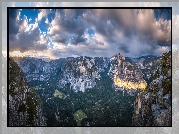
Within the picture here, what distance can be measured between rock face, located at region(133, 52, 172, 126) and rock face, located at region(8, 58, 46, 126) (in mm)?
1909

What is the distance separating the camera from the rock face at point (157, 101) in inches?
195

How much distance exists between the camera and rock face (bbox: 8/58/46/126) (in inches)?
193

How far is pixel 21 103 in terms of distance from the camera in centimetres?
493

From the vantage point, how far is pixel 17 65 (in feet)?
16.0

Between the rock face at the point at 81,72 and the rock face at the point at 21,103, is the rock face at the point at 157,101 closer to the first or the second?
the rock face at the point at 81,72

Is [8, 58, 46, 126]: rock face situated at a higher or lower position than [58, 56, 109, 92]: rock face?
lower

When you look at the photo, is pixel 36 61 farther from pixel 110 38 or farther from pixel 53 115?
pixel 110 38

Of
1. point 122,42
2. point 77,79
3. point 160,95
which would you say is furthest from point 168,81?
point 77,79

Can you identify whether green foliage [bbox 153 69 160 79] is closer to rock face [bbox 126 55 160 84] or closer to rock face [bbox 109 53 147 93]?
rock face [bbox 126 55 160 84]

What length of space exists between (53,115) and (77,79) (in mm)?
842

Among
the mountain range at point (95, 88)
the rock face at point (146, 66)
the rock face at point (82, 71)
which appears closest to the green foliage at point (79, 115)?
the mountain range at point (95, 88)

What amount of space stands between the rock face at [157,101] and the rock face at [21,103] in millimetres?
1909

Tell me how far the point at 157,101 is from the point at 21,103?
263cm

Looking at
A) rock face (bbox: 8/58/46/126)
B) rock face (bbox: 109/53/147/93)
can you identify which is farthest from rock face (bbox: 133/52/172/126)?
rock face (bbox: 8/58/46/126)
